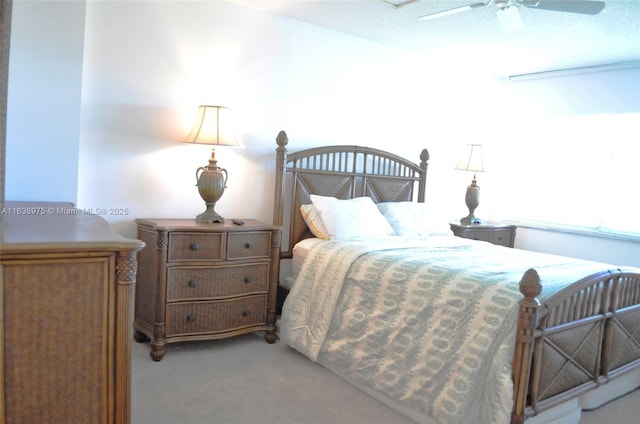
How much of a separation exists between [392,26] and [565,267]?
2144 mm

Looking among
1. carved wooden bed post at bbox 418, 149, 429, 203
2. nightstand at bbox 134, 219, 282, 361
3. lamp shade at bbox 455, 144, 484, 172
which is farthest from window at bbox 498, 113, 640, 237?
nightstand at bbox 134, 219, 282, 361

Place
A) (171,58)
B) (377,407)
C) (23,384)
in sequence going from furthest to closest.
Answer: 1. (171,58)
2. (377,407)
3. (23,384)

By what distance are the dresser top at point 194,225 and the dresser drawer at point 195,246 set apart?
4cm

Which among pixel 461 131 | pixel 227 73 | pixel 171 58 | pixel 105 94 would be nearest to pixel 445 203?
pixel 461 131

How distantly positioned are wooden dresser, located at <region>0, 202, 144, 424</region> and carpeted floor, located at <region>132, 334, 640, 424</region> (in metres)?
0.74

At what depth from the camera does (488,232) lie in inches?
182

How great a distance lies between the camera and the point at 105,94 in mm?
3088

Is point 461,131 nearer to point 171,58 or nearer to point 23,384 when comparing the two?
point 171,58

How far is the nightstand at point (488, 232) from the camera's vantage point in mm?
4473

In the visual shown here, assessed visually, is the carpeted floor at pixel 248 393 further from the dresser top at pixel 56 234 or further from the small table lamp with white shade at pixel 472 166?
the small table lamp with white shade at pixel 472 166

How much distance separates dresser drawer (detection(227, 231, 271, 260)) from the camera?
124 inches

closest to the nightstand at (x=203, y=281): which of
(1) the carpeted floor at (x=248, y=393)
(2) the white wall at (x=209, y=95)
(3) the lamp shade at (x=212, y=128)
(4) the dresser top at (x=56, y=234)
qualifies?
(1) the carpeted floor at (x=248, y=393)

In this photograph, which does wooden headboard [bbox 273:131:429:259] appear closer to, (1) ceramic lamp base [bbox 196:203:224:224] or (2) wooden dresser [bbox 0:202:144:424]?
(1) ceramic lamp base [bbox 196:203:224:224]

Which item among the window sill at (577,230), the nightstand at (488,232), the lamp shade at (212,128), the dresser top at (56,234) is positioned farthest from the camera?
the nightstand at (488,232)
